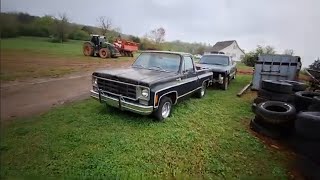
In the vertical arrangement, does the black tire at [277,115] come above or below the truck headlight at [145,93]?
below

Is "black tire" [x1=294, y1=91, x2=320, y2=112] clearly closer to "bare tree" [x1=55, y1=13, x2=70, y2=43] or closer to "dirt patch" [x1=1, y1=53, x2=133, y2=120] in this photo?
"bare tree" [x1=55, y1=13, x2=70, y2=43]

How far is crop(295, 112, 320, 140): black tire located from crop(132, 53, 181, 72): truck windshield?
314 cm

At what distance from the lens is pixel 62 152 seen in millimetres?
3660

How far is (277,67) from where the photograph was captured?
955 cm

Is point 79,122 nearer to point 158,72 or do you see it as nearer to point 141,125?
point 141,125

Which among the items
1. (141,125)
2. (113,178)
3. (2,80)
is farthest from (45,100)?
(2,80)

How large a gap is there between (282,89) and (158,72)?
140 inches

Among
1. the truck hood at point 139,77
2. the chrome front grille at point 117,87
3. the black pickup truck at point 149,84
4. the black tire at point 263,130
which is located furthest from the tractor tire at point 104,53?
the black tire at point 263,130

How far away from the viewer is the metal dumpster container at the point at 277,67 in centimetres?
930

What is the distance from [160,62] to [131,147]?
2.85 metres

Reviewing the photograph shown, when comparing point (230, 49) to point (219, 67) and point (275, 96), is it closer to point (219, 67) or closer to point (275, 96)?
point (219, 67)

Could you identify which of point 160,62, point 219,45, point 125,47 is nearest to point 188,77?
point 160,62

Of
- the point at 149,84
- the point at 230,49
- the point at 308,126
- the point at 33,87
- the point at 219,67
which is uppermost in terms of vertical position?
the point at 230,49

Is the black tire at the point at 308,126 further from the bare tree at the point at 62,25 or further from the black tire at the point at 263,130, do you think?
the bare tree at the point at 62,25
